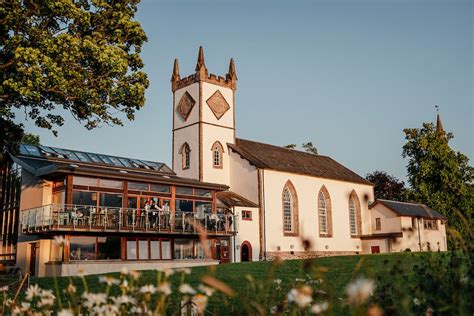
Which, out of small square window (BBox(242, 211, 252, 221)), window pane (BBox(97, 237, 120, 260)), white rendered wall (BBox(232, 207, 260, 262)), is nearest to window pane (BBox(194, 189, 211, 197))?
white rendered wall (BBox(232, 207, 260, 262))

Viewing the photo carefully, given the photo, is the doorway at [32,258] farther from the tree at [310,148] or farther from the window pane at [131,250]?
the tree at [310,148]

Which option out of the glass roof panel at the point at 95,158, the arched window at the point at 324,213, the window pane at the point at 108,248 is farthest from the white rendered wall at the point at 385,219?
the window pane at the point at 108,248

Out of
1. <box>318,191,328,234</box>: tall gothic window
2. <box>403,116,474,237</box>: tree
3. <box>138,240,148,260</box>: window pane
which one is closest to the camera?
<box>138,240,148,260</box>: window pane

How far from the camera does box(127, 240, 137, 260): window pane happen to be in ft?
98.7

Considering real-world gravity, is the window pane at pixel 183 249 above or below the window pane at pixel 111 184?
below

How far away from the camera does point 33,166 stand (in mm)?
30953

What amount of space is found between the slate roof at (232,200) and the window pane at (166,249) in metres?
7.21

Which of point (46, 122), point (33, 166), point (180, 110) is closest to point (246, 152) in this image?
point (180, 110)

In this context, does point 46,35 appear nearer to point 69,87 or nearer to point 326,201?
point 69,87

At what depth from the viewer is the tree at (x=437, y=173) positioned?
179 feet

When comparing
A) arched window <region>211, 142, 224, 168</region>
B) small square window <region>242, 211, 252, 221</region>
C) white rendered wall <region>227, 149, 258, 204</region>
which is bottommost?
small square window <region>242, 211, 252, 221</region>

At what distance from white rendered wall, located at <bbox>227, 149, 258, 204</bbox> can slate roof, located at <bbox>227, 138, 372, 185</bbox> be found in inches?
19.5

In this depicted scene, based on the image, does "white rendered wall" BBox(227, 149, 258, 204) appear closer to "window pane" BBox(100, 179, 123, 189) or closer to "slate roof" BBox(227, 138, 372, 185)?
"slate roof" BBox(227, 138, 372, 185)

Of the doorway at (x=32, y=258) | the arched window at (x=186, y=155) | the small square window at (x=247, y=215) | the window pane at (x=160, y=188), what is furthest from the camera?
→ the arched window at (x=186, y=155)
